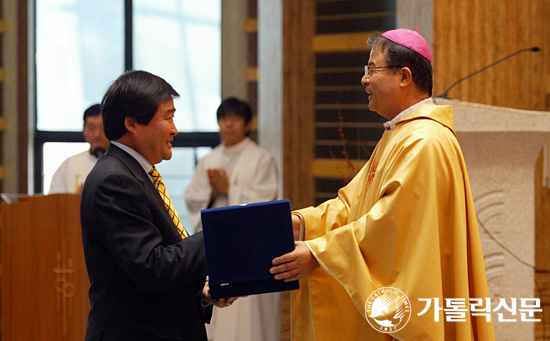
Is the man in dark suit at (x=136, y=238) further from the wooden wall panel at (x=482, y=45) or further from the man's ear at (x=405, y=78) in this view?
the wooden wall panel at (x=482, y=45)

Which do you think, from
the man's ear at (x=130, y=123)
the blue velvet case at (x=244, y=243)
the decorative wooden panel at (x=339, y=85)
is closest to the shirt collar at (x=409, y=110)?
the blue velvet case at (x=244, y=243)

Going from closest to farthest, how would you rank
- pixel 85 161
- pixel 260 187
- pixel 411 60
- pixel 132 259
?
pixel 132 259
pixel 411 60
pixel 85 161
pixel 260 187

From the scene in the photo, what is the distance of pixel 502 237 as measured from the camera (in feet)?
10.4

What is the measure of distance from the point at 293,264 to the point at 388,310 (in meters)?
0.35

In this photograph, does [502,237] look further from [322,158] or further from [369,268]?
[322,158]

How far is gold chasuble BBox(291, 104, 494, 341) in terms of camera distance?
1954 mm

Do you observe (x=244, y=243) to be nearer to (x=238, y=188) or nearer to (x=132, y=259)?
(x=132, y=259)

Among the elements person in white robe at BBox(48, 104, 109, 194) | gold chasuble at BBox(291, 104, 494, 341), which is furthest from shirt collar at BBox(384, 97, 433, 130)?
person in white robe at BBox(48, 104, 109, 194)

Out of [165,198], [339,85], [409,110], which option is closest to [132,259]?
[165,198]

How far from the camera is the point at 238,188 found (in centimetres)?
479

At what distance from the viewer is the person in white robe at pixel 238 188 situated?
4.66 m

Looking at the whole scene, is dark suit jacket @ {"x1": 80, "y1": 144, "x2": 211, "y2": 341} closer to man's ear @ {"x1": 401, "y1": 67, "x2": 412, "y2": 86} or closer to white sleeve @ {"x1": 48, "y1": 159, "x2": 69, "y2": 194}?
man's ear @ {"x1": 401, "y1": 67, "x2": 412, "y2": 86}

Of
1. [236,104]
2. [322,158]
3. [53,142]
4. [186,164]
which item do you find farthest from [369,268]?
[53,142]

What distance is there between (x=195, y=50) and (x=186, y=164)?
145 centimetres
